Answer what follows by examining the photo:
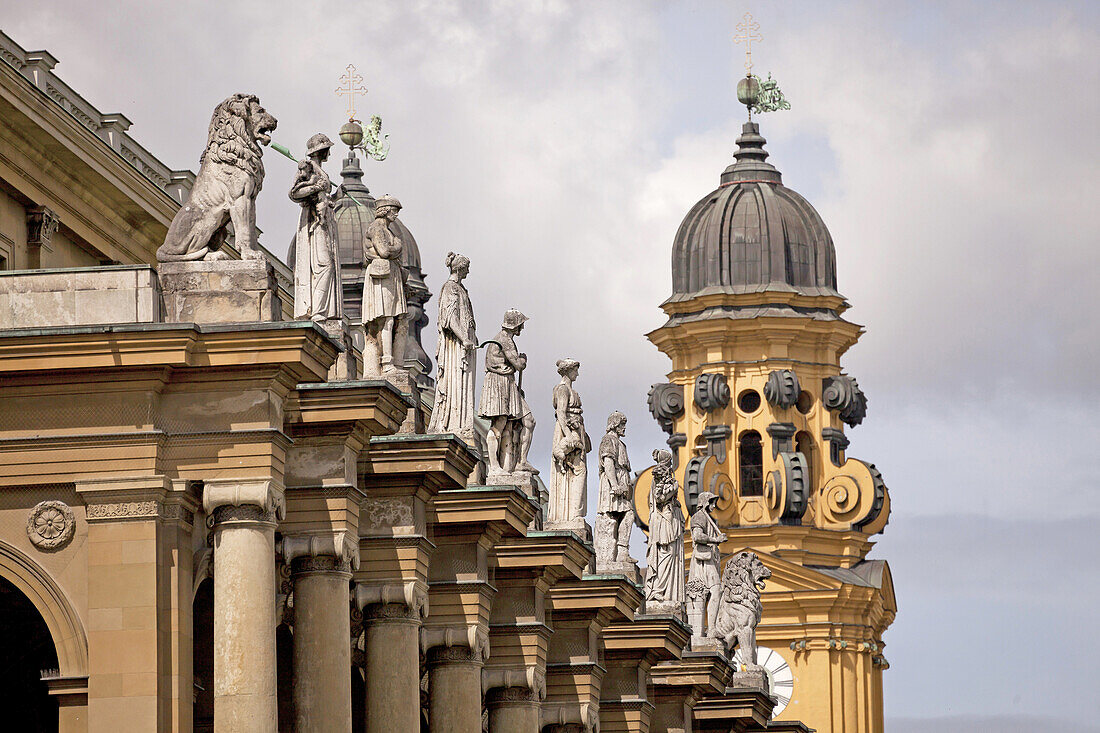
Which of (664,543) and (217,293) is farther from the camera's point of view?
(664,543)

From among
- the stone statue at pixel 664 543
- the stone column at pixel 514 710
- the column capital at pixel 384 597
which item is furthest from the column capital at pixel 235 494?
the stone statue at pixel 664 543

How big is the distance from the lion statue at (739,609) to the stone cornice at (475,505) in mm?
23134

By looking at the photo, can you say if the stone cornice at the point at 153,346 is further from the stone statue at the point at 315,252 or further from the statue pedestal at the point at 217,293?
the stone statue at the point at 315,252

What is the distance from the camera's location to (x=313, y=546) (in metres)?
43.9

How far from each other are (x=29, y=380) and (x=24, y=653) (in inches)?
343

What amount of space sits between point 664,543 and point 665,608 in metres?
1.98

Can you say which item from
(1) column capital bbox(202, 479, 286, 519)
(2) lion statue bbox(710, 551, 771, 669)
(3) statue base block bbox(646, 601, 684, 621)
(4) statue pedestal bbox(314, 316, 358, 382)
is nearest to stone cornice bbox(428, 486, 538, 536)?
(4) statue pedestal bbox(314, 316, 358, 382)

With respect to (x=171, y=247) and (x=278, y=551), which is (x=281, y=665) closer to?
(x=278, y=551)

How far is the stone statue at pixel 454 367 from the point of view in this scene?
163 ft

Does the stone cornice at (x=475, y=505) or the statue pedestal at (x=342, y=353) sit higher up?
the statue pedestal at (x=342, y=353)

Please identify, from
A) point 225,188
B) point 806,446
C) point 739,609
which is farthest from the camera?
point 806,446

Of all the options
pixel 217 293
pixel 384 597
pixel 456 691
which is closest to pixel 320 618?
pixel 384 597

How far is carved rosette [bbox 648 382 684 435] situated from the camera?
114812 millimetres

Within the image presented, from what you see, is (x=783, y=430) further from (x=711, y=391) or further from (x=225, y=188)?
(x=225, y=188)
